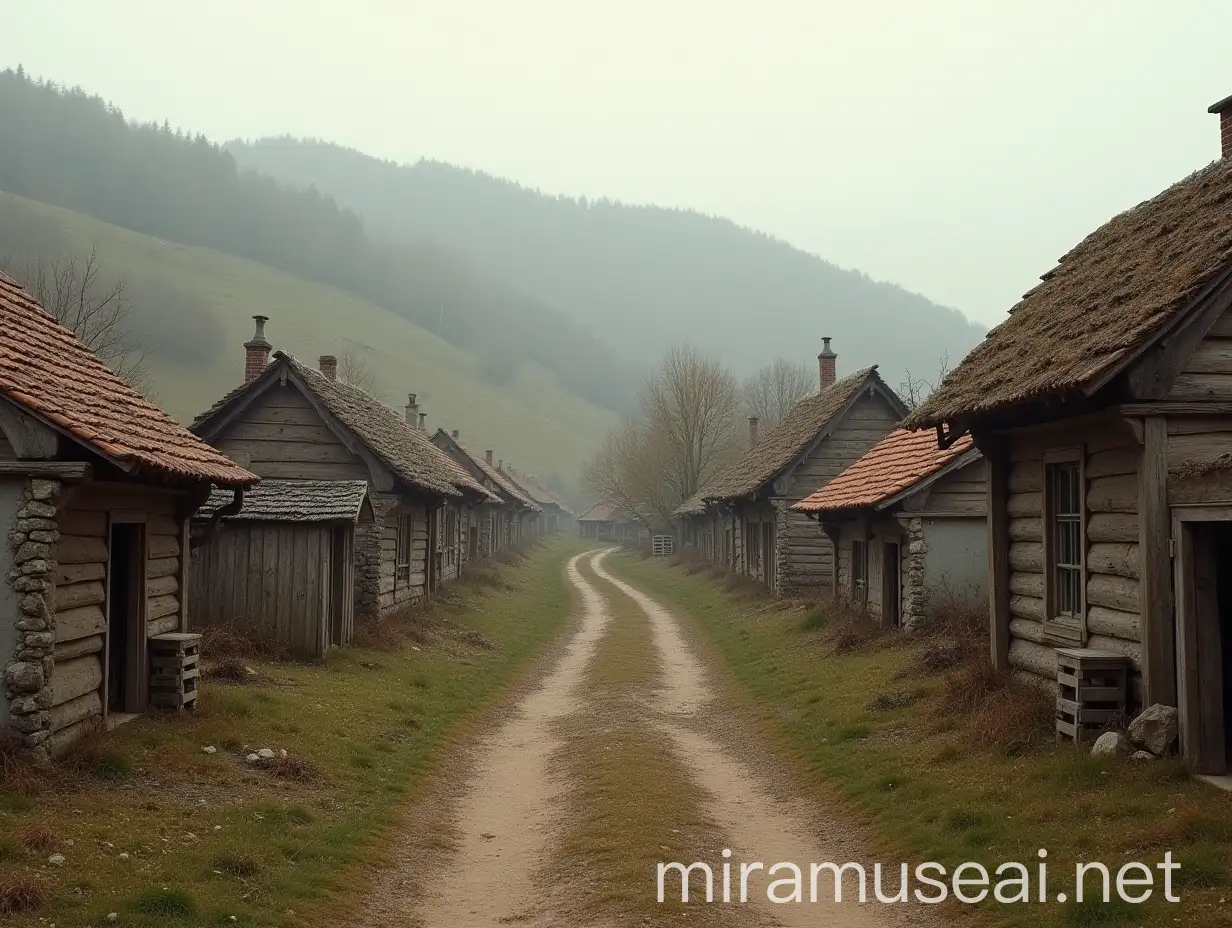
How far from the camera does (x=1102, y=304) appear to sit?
38.2ft

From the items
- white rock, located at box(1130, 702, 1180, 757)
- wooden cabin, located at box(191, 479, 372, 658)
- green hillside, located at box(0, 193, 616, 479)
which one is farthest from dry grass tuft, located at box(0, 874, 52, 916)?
green hillside, located at box(0, 193, 616, 479)

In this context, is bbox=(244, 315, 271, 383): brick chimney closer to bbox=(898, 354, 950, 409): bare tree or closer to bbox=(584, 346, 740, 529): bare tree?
bbox=(898, 354, 950, 409): bare tree

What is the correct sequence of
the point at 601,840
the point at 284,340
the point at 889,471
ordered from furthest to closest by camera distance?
the point at 284,340 < the point at 889,471 < the point at 601,840

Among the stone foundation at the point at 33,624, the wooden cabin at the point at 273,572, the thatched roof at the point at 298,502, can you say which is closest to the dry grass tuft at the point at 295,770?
the stone foundation at the point at 33,624

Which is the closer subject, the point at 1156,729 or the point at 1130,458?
the point at 1156,729

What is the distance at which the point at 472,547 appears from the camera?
44.7 m

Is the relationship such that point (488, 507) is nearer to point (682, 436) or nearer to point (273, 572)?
point (682, 436)

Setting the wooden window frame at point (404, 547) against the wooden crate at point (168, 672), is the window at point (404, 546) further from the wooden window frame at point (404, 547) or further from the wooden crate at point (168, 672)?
the wooden crate at point (168, 672)

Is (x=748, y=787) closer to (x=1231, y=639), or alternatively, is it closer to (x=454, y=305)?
(x=1231, y=639)

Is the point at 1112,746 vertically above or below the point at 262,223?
below

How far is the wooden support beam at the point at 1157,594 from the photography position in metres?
9.78

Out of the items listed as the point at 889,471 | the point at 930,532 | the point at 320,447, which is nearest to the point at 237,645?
the point at 320,447

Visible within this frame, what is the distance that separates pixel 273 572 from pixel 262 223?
13883cm

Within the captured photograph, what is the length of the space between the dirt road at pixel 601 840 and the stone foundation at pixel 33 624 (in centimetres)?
383
